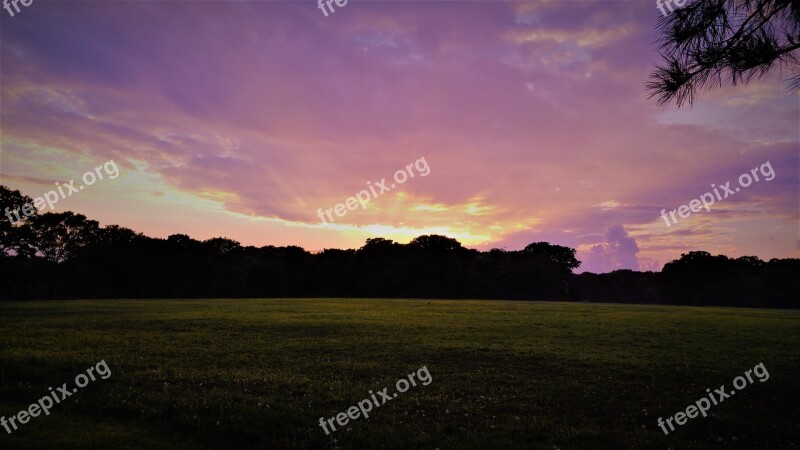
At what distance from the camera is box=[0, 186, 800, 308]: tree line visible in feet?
308

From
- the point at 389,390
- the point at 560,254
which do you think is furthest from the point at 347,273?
the point at 389,390

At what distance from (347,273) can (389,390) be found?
4648 inches

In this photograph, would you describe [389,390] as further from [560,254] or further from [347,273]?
[560,254]

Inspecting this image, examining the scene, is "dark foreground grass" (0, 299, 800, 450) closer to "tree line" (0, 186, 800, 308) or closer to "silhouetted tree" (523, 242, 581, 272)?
"tree line" (0, 186, 800, 308)

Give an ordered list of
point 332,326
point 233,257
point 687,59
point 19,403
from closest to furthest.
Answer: point 687,59
point 19,403
point 332,326
point 233,257

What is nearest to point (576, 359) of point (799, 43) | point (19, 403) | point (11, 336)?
point (799, 43)

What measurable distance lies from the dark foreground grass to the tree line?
77618 millimetres

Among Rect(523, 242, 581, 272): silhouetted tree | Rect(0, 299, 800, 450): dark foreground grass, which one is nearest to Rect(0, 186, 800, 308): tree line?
Rect(523, 242, 581, 272): silhouetted tree

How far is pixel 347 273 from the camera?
13212 centimetres

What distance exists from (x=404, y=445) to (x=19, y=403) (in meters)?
11.8

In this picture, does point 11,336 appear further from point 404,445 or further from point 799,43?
point 799,43

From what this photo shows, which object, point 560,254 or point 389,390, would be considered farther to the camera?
point 560,254

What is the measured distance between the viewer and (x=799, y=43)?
10.6 metres

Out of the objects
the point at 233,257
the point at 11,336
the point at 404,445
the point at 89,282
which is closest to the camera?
the point at 404,445
